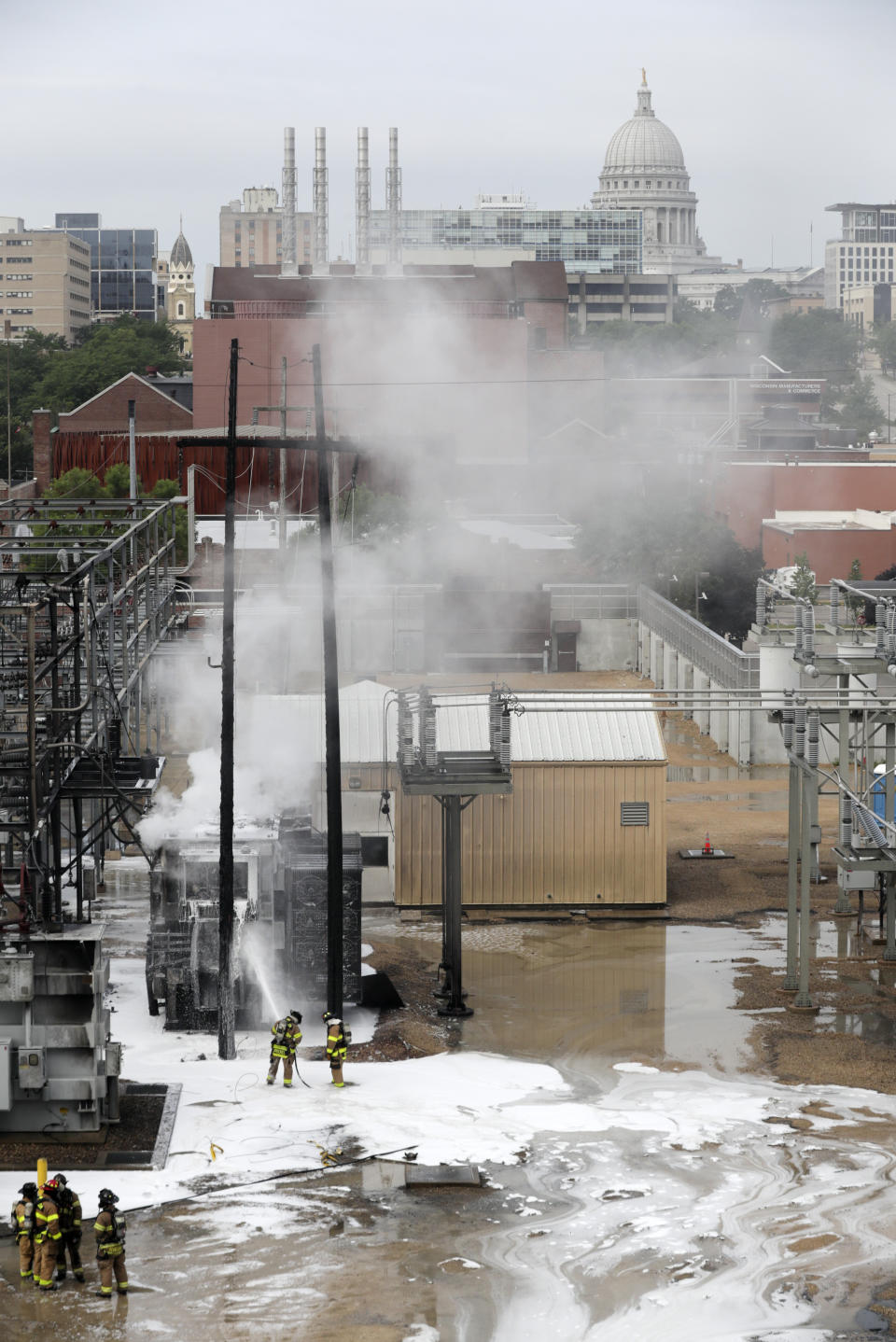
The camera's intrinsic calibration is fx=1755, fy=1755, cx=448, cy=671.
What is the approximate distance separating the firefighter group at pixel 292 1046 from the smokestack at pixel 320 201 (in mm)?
101524

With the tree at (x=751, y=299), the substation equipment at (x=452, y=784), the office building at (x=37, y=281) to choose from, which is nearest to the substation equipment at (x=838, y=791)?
the substation equipment at (x=452, y=784)

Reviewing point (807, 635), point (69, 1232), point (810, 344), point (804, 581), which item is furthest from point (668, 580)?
point (810, 344)

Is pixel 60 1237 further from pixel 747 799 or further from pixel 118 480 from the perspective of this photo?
pixel 118 480

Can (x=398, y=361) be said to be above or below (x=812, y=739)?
A: above

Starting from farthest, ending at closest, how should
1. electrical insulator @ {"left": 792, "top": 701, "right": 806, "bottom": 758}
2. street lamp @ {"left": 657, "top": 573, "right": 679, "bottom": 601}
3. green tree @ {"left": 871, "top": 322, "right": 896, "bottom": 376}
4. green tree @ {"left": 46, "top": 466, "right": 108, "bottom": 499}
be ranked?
green tree @ {"left": 871, "top": 322, "right": 896, "bottom": 376} → green tree @ {"left": 46, "top": 466, "right": 108, "bottom": 499} → street lamp @ {"left": 657, "top": 573, "right": 679, "bottom": 601} → electrical insulator @ {"left": 792, "top": 701, "right": 806, "bottom": 758}

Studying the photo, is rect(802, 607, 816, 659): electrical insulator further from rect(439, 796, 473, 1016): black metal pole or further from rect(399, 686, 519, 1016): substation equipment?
rect(439, 796, 473, 1016): black metal pole

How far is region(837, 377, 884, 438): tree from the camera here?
133 m

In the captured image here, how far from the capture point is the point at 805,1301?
13250 mm

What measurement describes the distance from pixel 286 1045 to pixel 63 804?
13802mm

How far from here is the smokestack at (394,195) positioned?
118 metres

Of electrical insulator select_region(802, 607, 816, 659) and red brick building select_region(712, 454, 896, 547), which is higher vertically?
red brick building select_region(712, 454, 896, 547)

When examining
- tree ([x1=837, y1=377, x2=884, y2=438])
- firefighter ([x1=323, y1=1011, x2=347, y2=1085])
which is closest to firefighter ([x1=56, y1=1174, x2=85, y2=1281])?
firefighter ([x1=323, y1=1011, x2=347, y2=1085])

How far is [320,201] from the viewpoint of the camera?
12262 centimetres

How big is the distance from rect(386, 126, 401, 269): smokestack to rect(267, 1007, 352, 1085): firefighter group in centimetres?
10100
